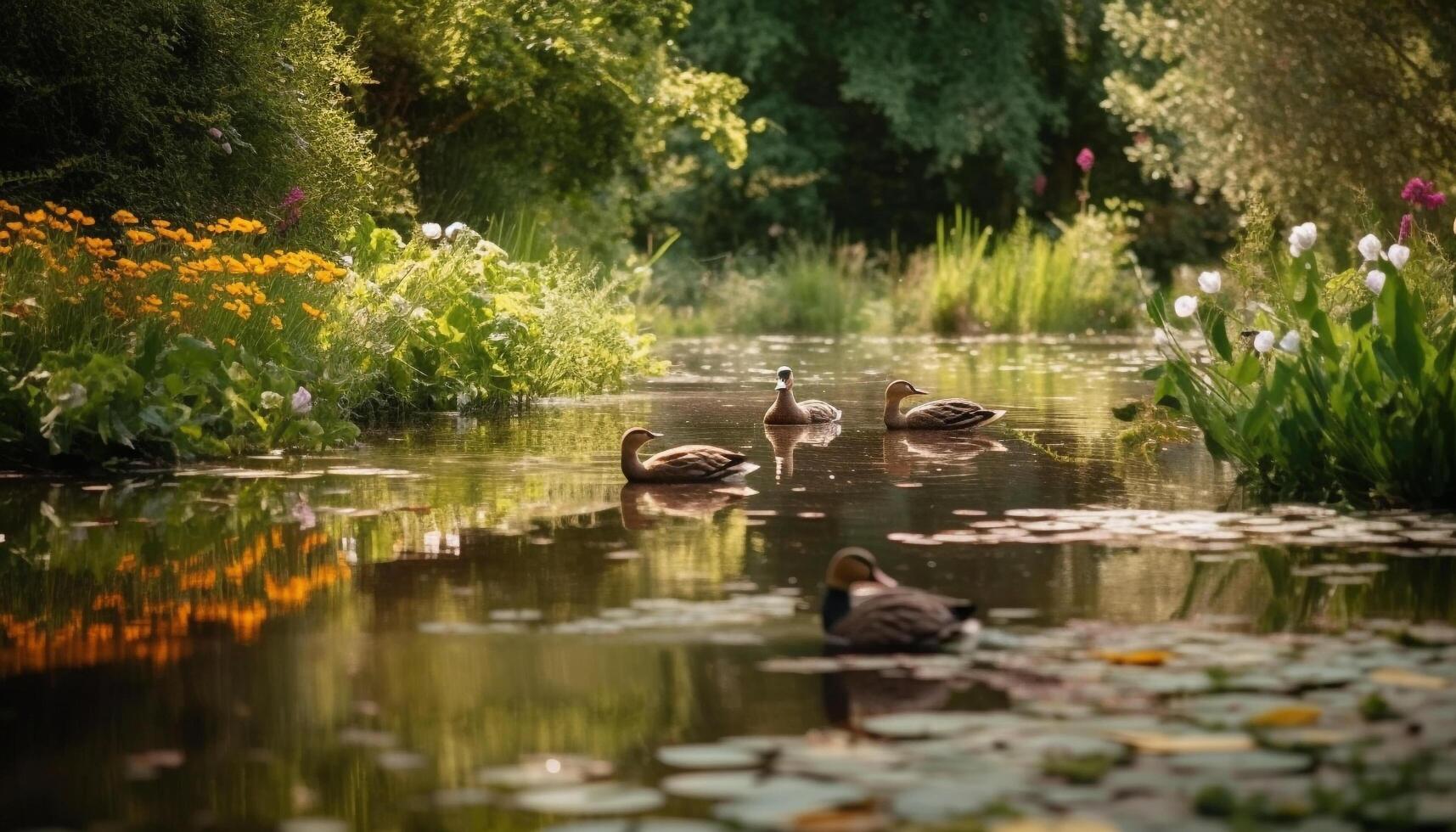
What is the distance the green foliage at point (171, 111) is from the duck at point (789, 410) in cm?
414

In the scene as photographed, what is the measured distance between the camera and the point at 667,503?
11.5 metres

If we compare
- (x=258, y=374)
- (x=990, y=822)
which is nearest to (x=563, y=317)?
(x=258, y=374)

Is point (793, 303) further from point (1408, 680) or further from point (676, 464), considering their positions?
point (1408, 680)

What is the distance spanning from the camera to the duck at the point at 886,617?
23.2 ft

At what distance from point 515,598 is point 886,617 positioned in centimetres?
176

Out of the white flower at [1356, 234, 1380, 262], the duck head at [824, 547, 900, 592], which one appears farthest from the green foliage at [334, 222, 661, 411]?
the duck head at [824, 547, 900, 592]

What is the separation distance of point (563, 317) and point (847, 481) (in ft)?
27.0

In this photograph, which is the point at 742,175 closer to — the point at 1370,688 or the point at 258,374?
the point at 258,374

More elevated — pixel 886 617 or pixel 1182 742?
pixel 886 617

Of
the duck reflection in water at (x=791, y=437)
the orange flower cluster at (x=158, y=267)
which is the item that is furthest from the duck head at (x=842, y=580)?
the orange flower cluster at (x=158, y=267)

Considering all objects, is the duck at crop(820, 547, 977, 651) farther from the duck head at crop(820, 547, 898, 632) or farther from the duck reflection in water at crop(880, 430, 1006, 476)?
the duck reflection in water at crop(880, 430, 1006, 476)

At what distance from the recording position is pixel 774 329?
127 feet

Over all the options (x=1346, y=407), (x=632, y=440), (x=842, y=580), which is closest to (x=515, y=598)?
(x=842, y=580)

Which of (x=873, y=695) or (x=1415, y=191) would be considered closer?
(x=873, y=695)
